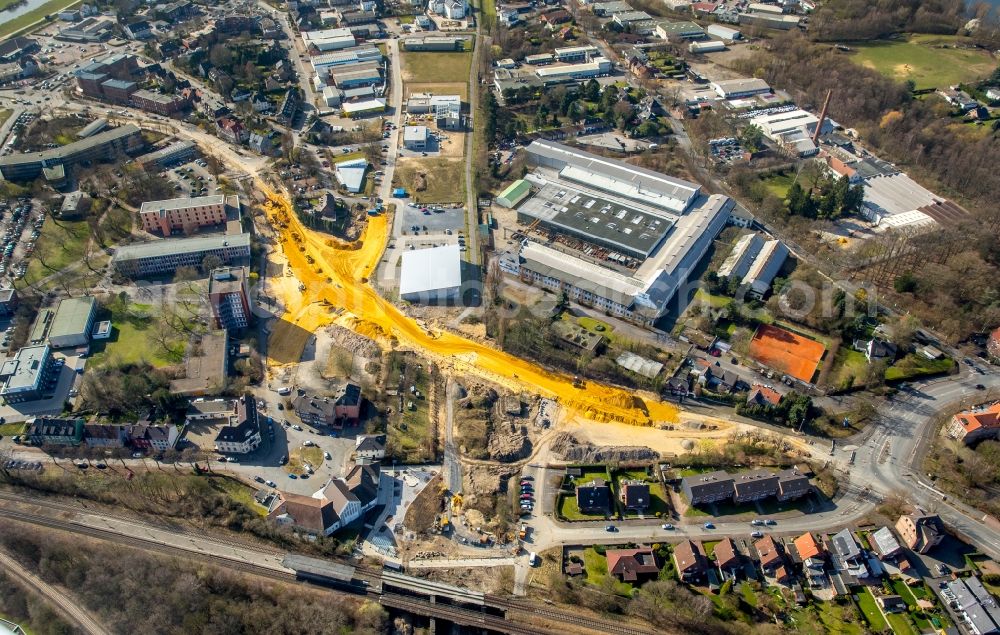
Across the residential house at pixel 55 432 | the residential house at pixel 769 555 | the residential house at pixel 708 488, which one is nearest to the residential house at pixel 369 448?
the residential house at pixel 55 432

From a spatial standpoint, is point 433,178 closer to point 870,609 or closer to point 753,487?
point 753,487

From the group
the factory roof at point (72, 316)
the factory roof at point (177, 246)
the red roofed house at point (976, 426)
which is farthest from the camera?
the factory roof at point (177, 246)

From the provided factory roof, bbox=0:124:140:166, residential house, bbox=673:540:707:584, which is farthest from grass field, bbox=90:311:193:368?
residential house, bbox=673:540:707:584

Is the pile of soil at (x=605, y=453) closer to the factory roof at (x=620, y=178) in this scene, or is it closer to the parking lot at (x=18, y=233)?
the factory roof at (x=620, y=178)

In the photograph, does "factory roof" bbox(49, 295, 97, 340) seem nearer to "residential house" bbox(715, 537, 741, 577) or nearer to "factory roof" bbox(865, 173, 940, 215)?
"residential house" bbox(715, 537, 741, 577)

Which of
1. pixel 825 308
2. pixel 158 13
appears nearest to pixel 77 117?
pixel 158 13

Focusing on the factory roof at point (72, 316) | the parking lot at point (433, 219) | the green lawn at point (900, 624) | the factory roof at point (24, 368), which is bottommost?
the green lawn at point (900, 624)

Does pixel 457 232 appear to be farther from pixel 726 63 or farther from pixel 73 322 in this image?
pixel 726 63

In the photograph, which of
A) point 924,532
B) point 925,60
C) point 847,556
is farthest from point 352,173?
point 925,60
